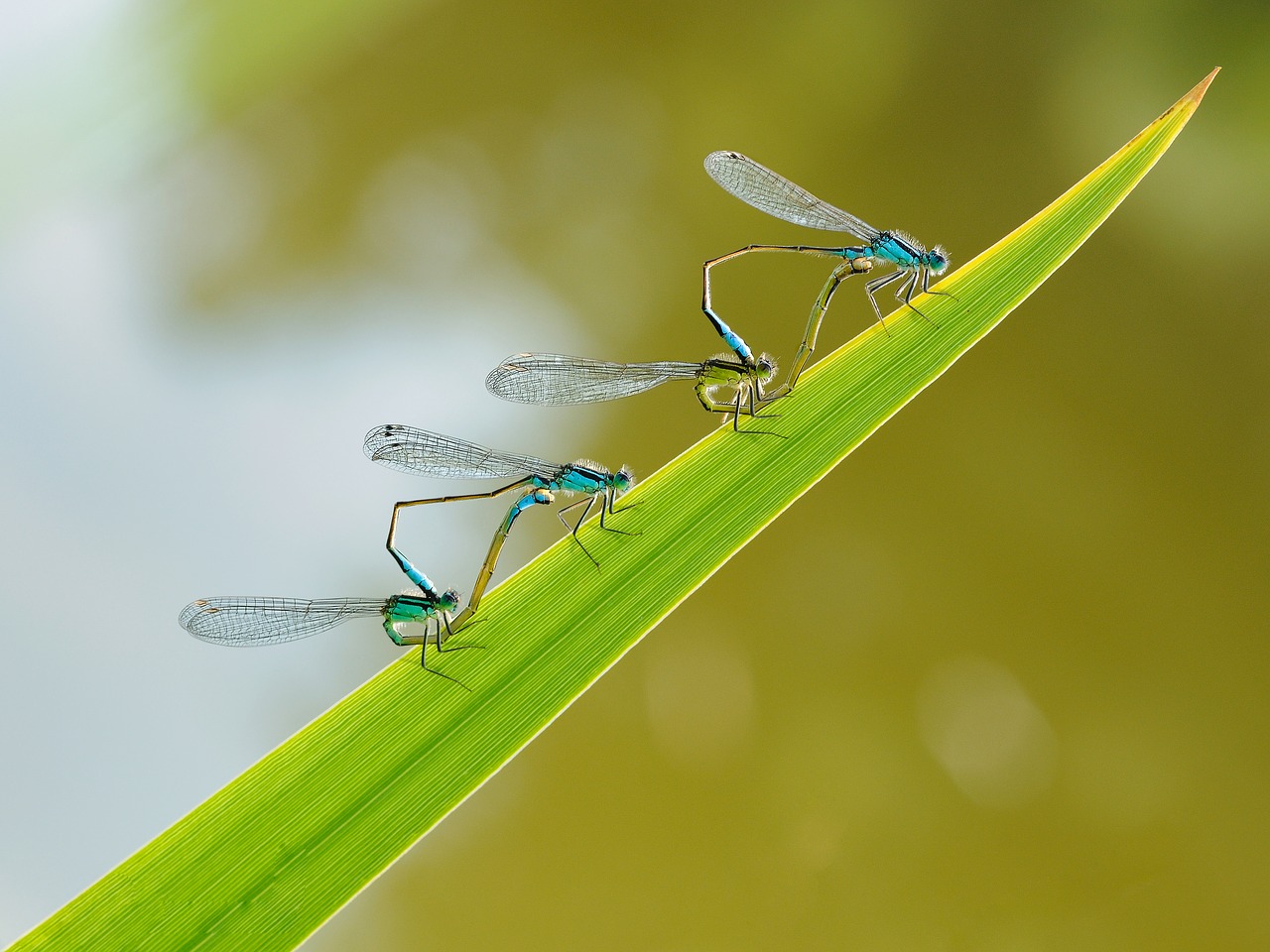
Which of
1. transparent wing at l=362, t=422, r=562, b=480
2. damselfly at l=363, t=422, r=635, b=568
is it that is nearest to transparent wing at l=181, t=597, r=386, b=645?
damselfly at l=363, t=422, r=635, b=568

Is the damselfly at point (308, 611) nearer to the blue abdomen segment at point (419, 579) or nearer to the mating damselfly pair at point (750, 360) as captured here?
the blue abdomen segment at point (419, 579)

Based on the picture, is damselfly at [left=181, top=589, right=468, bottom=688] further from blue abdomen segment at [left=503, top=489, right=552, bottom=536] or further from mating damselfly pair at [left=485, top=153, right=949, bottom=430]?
mating damselfly pair at [left=485, top=153, right=949, bottom=430]

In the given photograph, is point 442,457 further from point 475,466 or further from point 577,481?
point 577,481

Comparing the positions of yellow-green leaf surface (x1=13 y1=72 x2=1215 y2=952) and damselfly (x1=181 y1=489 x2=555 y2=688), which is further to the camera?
damselfly (x1=181 y1=489 x2=555 y2=688)

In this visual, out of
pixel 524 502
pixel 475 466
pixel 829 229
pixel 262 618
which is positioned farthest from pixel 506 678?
pixel 829 229

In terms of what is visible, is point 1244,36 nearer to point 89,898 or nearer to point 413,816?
point 413,816

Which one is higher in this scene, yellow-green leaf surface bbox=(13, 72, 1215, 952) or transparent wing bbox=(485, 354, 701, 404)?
transparent wing bbox=(485, 354, 701, 404)

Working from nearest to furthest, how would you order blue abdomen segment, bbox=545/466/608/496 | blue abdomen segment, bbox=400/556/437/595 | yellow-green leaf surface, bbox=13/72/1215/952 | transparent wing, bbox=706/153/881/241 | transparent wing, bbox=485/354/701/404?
yellow-green leaf surface, bbox=13/72/1215/952 → blue abdomen segment, bbox=400/556/437/595 → blue abdomen segment, bbox=545/466/608/496 → transparent wing, bbox=485/354/701/404 → transparent wing, bbox=706/153/881/241
